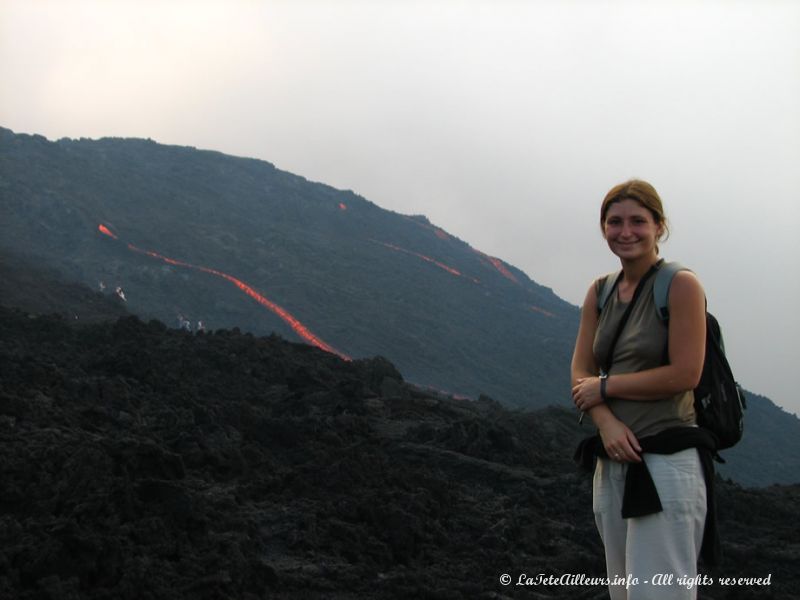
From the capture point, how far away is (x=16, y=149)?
43.8 m

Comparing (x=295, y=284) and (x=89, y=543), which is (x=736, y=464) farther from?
(x=89, y=543)

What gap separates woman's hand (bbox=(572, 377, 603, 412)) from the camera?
8.63 ft

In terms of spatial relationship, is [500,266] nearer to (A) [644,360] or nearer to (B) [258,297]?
(B) [258,297]

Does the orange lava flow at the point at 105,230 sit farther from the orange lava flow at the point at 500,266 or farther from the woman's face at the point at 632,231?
the woman's face at the point at 632,231

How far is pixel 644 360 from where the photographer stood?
2.59 meters

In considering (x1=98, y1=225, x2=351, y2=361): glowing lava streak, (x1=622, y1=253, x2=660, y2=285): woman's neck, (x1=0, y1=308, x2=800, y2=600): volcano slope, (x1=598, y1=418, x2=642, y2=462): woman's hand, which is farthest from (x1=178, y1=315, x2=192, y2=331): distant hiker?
(x1=598, y1=418, x2=642, y2=462): woman's hand

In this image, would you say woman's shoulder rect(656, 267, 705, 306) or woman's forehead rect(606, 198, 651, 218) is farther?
woman's forehead rect(606, 198, 651, 218)

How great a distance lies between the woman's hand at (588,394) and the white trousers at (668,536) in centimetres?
21

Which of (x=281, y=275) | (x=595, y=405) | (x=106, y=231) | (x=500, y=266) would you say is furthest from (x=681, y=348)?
(x=500, y=266)

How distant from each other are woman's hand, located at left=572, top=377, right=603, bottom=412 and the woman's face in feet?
1.26

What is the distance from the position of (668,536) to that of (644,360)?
0.49m

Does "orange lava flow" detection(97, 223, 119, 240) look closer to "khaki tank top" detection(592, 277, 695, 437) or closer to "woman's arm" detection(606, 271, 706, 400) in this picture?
"khaki tank top" detection(592, 277, 695, 437)

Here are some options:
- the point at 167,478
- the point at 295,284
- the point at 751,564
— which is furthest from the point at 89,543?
the point at 295,284

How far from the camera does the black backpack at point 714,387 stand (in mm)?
2553
